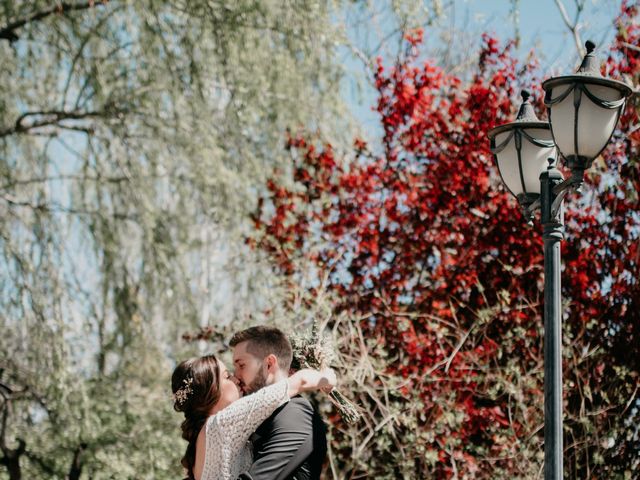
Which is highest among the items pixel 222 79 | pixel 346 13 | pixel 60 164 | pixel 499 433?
pixel 346 13

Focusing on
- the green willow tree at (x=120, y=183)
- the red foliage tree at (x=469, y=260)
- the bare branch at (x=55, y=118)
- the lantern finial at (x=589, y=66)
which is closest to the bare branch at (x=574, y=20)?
the red foliage tree at (x=469, y=260)

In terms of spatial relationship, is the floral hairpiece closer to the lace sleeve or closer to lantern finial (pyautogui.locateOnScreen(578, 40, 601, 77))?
the lace sleeve

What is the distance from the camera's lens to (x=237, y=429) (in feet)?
9.00

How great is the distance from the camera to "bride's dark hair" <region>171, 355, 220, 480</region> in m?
3.14

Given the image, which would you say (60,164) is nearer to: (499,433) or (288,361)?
(499,433)

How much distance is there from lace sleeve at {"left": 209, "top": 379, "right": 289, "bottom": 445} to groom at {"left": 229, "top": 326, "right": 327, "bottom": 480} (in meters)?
0.04

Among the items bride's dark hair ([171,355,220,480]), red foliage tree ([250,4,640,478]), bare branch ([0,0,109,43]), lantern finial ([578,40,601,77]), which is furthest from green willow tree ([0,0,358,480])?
bride's dark hair ([171,355,220,480])

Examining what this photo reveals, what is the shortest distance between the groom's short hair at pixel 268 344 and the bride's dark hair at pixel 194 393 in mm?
295

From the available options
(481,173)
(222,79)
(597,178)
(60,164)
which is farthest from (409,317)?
(60,164)

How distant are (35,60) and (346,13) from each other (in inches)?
95.5

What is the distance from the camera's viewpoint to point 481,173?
288 inches

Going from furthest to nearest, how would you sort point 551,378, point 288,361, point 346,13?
point 346,13 < point 551,378 < point 288,361

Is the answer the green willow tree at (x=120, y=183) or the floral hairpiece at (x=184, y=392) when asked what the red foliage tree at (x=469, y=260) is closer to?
the green willow tree at (x=120, y=183)

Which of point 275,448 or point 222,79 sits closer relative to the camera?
point 275,448
